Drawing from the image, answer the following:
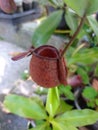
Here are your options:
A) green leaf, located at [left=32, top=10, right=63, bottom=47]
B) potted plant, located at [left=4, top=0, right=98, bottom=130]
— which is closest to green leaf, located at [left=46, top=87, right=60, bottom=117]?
potted plant, located at [left=4, top=0, right=98, bottom=130]

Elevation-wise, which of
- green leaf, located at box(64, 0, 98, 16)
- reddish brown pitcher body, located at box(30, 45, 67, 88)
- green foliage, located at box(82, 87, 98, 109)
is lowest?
green foliage, located at box(82, 87, 98, 109)

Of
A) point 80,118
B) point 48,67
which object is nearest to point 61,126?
point 80,118

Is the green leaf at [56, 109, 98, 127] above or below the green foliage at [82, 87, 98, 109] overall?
above

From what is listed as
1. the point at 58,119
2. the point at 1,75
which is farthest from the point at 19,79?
the point at 58,119

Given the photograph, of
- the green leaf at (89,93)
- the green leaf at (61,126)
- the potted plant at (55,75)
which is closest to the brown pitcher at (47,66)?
the potted plant at (55,75)

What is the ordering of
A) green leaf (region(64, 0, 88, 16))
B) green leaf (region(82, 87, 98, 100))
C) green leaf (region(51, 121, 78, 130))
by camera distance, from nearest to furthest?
green leaf (region(64, 0, 88, 16)), green leaf (region(51, 121, 78, 130)), green leaf (region(82, 87, 98, 100))

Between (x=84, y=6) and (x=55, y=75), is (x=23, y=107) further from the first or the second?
(x=84, y=6)

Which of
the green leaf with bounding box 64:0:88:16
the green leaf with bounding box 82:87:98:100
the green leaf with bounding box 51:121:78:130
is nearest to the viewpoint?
the green leaf with bounding box 64:0:88:16

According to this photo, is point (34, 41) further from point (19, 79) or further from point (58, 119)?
point (19, 79)

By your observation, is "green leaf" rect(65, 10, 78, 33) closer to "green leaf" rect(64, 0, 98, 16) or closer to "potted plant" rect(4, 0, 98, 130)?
"potted plant" rect(4, 0, 98, 130)
